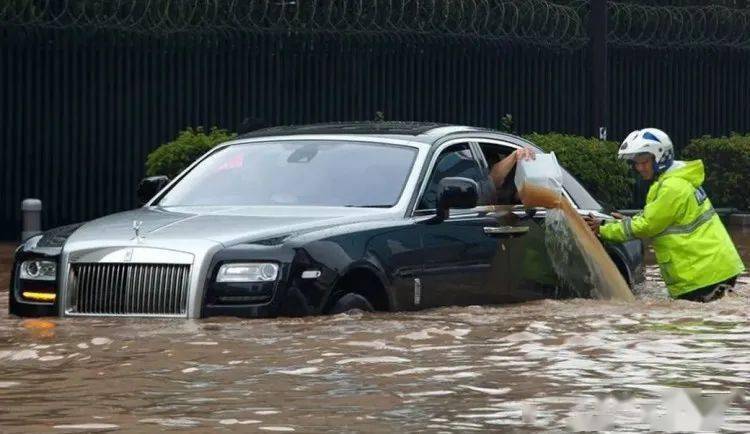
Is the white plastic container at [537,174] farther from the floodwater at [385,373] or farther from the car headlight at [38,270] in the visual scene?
the car headlight at [38,270]

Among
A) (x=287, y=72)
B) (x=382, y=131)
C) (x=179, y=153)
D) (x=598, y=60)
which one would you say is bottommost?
(x=179, y=153)

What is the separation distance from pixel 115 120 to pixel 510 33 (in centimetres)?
563

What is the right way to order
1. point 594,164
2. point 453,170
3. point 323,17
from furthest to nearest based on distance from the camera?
point 323,17, point 594,164, point 453,170

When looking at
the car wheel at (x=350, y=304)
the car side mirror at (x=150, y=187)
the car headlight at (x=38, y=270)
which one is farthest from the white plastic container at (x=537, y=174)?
the car headlight at (x=38, y=270)

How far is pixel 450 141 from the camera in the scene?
1280cm

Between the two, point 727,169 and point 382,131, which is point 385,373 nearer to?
point 382,131

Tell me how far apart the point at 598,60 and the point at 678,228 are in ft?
38.5

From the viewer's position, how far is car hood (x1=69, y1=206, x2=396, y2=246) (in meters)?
11.0

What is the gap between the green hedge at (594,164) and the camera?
22.7 metres

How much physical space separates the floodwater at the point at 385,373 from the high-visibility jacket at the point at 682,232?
1.83 feet

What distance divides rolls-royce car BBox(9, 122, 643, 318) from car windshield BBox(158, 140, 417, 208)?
0.01m

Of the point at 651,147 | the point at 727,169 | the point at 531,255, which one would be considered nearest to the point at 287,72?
the point at 727,169

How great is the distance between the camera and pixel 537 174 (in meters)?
13.1

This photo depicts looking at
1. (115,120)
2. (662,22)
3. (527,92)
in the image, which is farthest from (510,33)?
(115,120)
